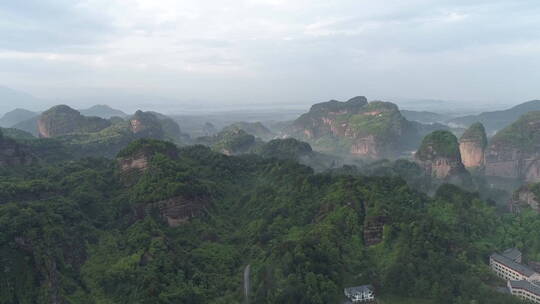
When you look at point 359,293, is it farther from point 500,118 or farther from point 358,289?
point 500,118

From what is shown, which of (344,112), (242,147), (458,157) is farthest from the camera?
(344,112)

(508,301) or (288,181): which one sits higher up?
(288,181)

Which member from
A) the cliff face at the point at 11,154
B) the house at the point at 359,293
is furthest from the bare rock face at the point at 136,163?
the house at the point at 359,293

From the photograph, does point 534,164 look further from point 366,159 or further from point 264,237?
point 264,237

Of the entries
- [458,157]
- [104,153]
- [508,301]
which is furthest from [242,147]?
[508,301]

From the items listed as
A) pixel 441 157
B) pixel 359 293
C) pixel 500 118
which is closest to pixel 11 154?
pixel 359 293

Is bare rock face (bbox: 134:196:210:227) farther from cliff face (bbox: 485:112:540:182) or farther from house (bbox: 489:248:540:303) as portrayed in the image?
cliff face (bbox: 485:112:540:182)
